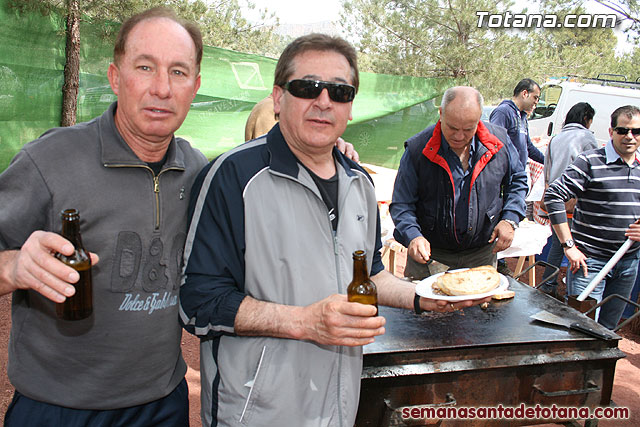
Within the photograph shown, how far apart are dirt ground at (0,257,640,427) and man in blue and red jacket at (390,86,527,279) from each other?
1.84 meters

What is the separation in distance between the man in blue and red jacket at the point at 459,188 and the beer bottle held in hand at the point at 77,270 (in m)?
2.46

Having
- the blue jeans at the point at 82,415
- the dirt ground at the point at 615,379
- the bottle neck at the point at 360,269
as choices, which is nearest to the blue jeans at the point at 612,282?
the dirt ground at the point at 615,379

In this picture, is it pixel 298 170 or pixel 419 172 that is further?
pixel 419 172

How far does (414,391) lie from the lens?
8.14 feet

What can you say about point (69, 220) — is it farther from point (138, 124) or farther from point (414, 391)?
point (414, 391)

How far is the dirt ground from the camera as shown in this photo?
3.99 m

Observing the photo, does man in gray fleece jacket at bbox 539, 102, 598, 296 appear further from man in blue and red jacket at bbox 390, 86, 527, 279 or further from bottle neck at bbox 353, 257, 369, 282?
bottle neck at bbox 353, 257, 369, 282

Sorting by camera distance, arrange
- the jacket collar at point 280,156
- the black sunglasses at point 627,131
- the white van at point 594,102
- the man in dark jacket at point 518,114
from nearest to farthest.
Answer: the jacket collar at point 280,156, the black sunglasses at point 627,131, the man in dark jacket at point 518,114, the white van at point 594,102

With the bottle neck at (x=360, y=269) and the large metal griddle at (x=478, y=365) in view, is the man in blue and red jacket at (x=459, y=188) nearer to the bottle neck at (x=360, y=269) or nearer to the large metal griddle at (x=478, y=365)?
the large metal griddle at (x=478, y=365)

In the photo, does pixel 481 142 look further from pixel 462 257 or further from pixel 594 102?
pixel 594 102

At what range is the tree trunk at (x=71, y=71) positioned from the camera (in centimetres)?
637

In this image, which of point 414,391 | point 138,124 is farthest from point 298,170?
point 414,391

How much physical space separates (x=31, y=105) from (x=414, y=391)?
602 cm

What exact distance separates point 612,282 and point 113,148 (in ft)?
14.4
